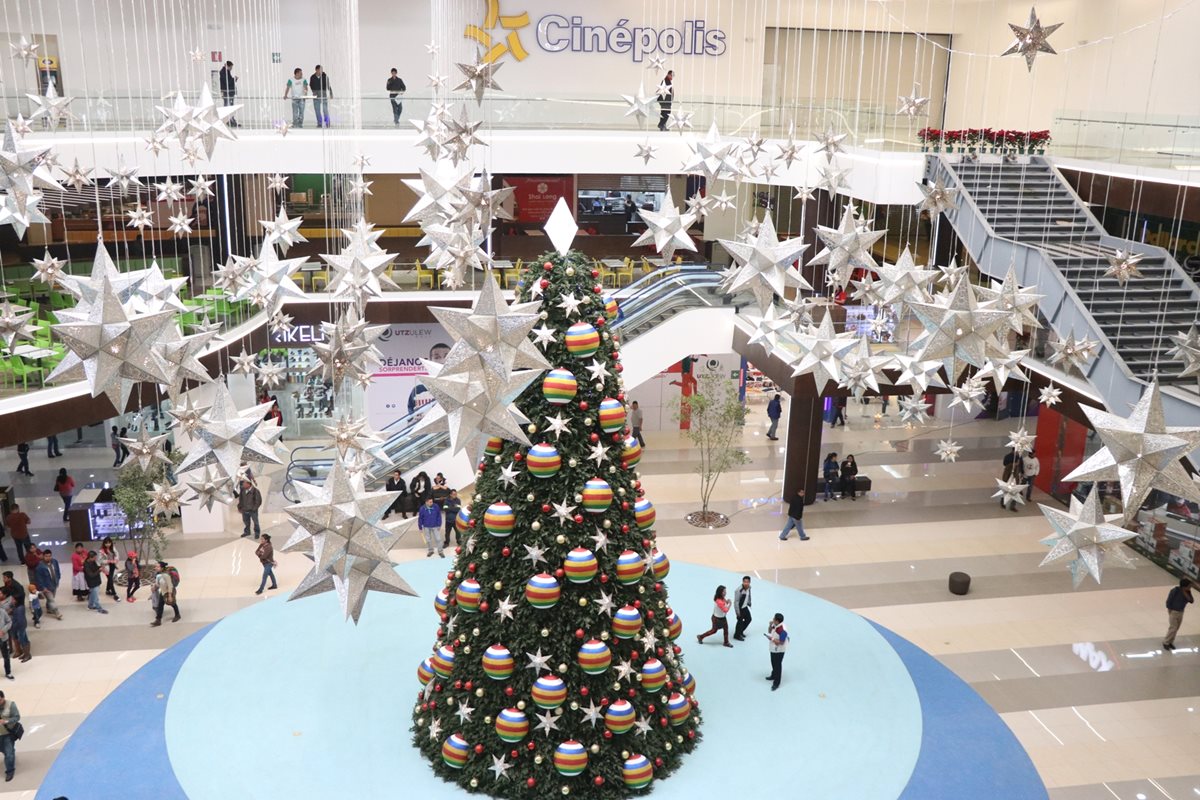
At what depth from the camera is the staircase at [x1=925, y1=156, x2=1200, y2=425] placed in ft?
50.2

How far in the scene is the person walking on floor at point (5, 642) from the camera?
1420 cm

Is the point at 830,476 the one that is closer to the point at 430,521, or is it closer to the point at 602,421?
the point at 430,521

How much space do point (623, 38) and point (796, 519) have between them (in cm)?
1441

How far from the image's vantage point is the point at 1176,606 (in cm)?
1551

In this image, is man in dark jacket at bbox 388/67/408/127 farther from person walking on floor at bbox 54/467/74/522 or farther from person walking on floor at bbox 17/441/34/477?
person walking on floor at bbox 17/441/34/477

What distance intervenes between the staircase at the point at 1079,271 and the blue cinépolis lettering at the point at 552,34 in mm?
11620

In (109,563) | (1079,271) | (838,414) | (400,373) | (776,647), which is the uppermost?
(1079,271)

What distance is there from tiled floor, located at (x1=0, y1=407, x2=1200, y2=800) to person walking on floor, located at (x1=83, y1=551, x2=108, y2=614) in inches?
8.7

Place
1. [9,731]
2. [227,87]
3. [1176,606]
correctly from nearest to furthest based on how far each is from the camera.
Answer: [9,731], [1176,606], [227,87]

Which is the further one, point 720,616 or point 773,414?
point 773,414

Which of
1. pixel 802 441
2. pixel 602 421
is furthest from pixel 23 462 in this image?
pixel 602 421

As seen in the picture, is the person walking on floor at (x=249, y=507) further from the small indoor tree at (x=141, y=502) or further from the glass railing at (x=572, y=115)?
the glass railing at (x=572, y=115)

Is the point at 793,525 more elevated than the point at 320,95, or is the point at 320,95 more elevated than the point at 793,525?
the point at 320,95

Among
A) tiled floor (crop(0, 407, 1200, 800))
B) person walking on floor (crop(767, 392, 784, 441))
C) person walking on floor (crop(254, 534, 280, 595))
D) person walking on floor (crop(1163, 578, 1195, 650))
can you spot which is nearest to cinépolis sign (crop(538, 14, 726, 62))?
person walking on floor (crop(767, 392, 784, 441))
